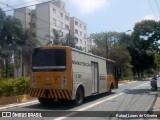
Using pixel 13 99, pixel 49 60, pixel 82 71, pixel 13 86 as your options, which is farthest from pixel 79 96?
pixel 13 86

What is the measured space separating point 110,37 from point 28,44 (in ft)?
102

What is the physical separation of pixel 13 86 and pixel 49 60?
147 inches

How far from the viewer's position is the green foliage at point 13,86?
1764 centimetres

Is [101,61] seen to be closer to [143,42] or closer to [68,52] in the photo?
[68,52]

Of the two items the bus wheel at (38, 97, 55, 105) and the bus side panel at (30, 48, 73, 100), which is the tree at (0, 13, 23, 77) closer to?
the bus wheel at (38, 97, 55, 105)

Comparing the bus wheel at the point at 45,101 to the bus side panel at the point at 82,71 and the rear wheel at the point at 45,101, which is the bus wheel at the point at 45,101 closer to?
the rear wheel at the point at 45,101

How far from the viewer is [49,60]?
52.6ft

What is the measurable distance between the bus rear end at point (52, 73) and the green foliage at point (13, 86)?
87.3 inches

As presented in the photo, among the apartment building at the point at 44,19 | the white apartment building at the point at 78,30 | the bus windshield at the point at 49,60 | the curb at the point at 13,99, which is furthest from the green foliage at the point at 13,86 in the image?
the white apartment building at the point at 78,30

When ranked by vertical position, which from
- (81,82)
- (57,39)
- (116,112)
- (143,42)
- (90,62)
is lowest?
(116,112)

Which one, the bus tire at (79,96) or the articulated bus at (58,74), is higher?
the articulated bus at (58,74)

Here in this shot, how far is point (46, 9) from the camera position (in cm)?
7456

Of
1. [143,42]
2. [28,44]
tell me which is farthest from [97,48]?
[143,42]

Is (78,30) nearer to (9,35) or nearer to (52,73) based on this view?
(9,35)
